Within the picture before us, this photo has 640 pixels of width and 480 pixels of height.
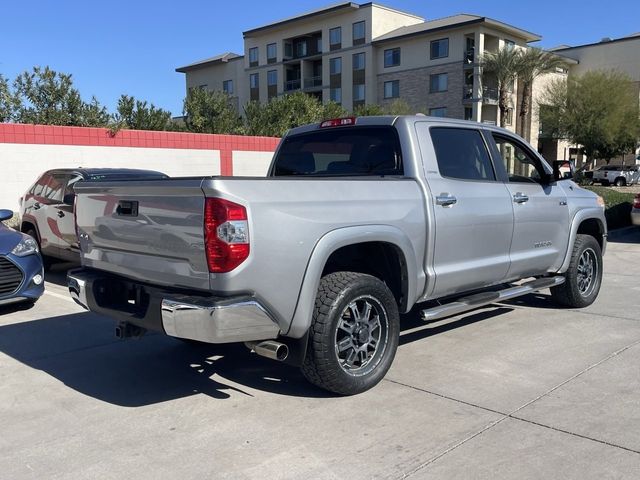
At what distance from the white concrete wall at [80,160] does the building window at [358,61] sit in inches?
1443

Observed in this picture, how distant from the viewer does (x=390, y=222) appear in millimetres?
4461

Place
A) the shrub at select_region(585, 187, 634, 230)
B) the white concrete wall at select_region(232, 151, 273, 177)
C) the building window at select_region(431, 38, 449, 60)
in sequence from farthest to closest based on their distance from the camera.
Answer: the building window at select_region(431, 38, 449, 60) < the white concrete wall at select_region(232, 151, 273, 177) < the shrub at select_region(585, 187, 634, 230)

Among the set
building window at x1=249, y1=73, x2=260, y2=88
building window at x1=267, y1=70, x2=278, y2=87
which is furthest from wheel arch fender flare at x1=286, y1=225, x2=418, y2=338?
building window at x1=249, y1=73, x2=260, y2=88

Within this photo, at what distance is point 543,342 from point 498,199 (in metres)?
1.39

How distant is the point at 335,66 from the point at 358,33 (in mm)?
3773

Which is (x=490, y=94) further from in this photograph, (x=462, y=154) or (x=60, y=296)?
(x=462, y=154)

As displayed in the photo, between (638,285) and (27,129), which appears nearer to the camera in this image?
(638,285)

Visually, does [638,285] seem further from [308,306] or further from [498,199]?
[308,306]

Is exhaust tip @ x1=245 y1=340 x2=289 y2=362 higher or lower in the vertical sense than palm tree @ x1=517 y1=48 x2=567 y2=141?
lower

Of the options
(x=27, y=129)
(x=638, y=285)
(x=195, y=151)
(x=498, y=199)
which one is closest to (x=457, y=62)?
(x=195, y=151)

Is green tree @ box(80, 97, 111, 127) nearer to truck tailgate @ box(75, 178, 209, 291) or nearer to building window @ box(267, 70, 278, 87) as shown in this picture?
truck tailgate @ box(75, 178, 209, 291)

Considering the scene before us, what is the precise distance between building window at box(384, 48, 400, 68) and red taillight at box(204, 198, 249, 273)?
51.2m

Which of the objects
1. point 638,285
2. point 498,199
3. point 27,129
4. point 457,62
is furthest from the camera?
point 457,62

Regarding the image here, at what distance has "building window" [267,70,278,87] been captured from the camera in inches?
2429
